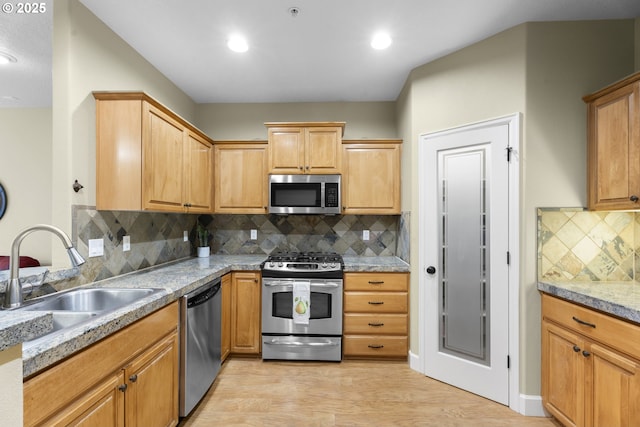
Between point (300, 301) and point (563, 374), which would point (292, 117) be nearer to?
point (300, 301)

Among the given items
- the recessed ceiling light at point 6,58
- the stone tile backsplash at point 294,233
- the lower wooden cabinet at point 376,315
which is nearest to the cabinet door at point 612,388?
the lower wooden cabinet at point 376,315

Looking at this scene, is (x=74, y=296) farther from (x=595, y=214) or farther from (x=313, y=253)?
(x=595, y=214)

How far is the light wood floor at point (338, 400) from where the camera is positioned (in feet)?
6.74

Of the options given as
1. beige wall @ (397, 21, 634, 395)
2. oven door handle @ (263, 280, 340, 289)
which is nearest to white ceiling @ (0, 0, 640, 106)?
beige wall @ (397, 21, 634, 395)

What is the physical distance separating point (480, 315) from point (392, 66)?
2.30m

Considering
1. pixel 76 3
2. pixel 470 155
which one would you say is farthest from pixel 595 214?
pixel 76 3

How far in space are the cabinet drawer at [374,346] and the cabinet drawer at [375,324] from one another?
6cm

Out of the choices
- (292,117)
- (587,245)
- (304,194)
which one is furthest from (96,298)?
(587,245)

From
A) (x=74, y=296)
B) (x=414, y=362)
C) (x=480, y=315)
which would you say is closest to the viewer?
(x=74, y=296)

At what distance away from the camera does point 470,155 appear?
2.37 m

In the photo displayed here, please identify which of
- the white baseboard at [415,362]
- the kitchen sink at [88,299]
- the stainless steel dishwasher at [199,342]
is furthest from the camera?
the white baseboard at [415,362]

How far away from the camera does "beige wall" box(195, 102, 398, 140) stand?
357 centimetres

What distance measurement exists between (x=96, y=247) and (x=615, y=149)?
11.5ft

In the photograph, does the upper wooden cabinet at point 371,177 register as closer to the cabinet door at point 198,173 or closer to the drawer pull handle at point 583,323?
the cabinet door at point 198,173
